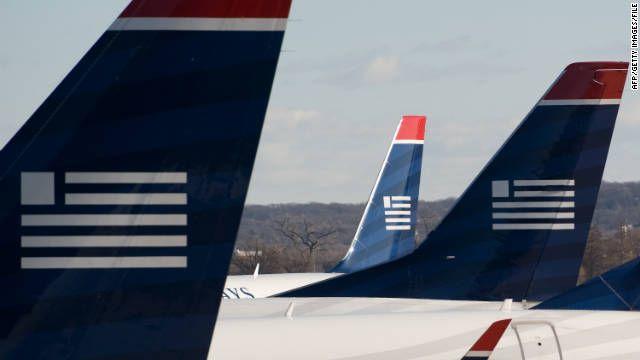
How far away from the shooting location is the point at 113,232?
7305 millimetres

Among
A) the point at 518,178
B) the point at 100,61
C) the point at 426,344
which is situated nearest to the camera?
the point at 100,61

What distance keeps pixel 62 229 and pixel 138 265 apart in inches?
19.8

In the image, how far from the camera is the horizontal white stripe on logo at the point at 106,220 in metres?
7.21

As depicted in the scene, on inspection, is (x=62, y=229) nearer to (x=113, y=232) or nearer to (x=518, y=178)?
(x=113, y=232)

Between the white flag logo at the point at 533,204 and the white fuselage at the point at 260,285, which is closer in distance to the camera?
the white flag logo at the point at 533,204

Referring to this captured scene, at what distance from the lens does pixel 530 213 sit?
17.9 meters

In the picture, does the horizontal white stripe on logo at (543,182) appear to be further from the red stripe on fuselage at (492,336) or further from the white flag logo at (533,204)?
the red stripe on fuselage at (492,336)

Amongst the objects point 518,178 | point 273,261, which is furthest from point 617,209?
point 518,178

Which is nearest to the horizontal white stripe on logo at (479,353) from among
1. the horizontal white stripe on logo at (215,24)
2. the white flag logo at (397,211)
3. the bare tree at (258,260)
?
the horizontal white stripe on logo at (215,24)

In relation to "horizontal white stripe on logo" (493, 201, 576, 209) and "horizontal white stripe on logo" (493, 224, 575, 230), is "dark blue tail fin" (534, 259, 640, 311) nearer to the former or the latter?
"horizontal white stripe on logo" (493, 224, 575, 230)

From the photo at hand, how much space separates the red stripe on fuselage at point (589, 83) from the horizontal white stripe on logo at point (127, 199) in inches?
463

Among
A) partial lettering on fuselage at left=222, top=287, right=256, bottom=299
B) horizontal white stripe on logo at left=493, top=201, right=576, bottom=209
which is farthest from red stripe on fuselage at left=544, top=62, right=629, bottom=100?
partial lettering on fuselage at left=222, top=287, right=256, bottom=299

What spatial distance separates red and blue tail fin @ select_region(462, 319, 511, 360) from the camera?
976 cm

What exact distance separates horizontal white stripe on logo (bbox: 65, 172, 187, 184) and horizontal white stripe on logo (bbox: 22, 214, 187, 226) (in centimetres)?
20
